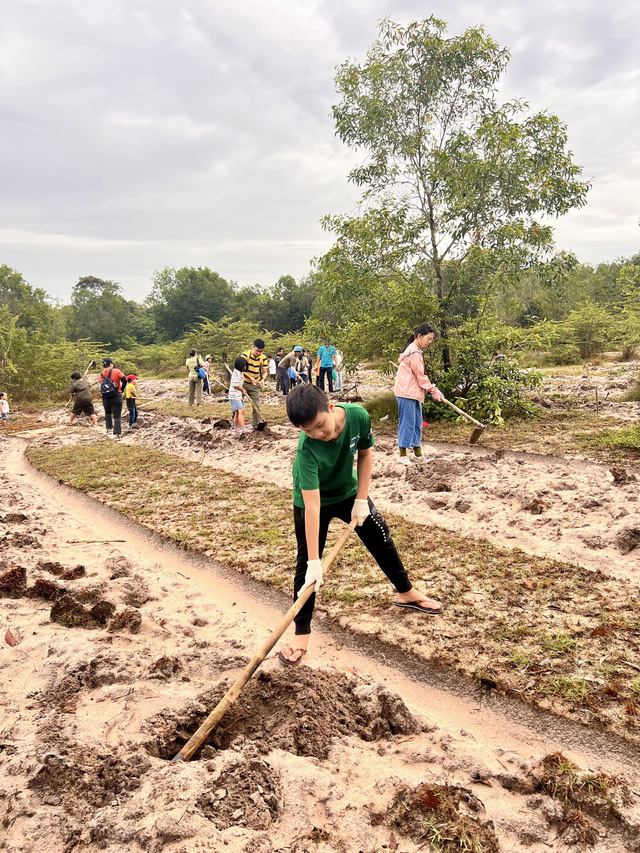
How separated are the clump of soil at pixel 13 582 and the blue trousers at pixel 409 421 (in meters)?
5.22

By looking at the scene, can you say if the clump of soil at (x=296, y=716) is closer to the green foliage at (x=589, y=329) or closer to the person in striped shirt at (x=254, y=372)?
the person in striped shirt at (x=254, y=372)

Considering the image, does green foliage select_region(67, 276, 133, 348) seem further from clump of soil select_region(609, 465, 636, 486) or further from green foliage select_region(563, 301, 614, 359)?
clump of soil select_region(609, 465, 636, 486)

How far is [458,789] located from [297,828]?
0.74m

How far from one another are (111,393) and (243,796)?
11.4 meters

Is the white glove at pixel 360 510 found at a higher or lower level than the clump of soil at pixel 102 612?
higher

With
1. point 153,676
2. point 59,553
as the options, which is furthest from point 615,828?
point 59,553

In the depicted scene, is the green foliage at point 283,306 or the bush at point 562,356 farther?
the green foliage at point 283,306

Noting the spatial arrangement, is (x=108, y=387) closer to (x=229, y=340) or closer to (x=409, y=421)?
(x=409, y=421)

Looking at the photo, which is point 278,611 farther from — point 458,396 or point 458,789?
point 458,396

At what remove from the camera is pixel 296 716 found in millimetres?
2748

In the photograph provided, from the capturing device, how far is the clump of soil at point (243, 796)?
6.97 ft

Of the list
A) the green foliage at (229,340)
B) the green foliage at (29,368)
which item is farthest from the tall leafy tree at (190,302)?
the green foliage at (29,368)

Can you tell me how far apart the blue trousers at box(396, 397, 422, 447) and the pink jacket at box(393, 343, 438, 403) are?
0.10m

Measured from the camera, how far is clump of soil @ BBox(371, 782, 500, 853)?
204 centimetres
